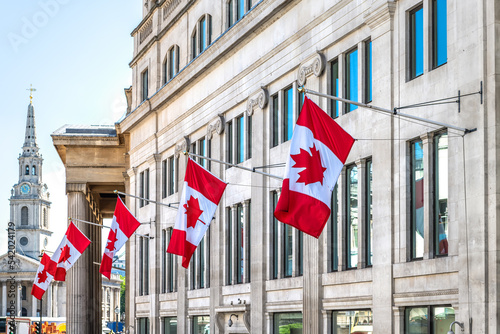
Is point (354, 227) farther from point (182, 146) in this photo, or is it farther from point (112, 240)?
point (182, 146)

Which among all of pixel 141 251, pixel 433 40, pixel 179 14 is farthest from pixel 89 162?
pixel 433 40

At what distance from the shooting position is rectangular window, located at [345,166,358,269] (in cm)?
2912

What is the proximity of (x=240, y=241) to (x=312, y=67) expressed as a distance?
10176 millimetres

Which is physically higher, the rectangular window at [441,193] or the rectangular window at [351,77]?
the rectangular window at [351,77]

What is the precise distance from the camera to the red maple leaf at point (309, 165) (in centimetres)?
2166

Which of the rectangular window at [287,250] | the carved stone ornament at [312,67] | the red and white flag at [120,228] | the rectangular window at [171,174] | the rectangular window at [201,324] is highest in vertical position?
the carved stone ornament at [312,67]

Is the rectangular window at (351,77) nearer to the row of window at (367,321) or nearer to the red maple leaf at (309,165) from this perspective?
the row of window at (367,321)

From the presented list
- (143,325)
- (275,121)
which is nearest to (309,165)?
(275,121)

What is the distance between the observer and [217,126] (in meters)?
41.4

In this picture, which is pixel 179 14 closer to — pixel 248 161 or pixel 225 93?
pixel 225 93

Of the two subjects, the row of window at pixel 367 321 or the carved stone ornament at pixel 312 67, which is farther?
the carved stone ornament at pixel 312 67

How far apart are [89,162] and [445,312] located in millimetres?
41894

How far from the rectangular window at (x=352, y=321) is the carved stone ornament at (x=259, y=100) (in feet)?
29.7

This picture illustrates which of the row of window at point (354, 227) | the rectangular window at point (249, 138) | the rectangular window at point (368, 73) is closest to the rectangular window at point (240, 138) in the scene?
the rectangular window at point (249, 138)
